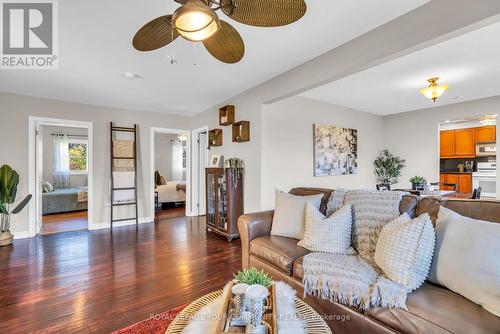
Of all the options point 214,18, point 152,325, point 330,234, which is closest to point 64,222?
point 152,325

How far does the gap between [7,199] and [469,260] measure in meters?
5.55

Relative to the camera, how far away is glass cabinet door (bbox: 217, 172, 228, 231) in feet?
13.4

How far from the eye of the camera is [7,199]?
12.5 ft

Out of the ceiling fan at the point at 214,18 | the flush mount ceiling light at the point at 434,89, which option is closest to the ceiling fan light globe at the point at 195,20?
A: the ceiling fan at the point at 214,18

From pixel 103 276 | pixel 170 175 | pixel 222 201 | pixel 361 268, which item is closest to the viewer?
pixel 361 268

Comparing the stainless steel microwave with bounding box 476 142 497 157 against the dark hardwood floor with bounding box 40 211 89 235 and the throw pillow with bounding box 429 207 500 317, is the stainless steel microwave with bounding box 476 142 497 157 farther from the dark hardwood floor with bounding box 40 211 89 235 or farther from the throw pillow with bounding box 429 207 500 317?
the dark hardwood floor with bounding box 40 211 89 235

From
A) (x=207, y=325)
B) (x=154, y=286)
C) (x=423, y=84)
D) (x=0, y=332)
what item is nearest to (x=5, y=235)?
(x=0, y=332)

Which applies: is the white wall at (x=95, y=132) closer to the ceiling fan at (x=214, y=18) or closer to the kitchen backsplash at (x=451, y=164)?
the ceiling fan at (x=214, y=18)

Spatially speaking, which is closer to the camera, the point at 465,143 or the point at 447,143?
the point at 465,143

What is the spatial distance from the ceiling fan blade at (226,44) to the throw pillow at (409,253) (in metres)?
1.71

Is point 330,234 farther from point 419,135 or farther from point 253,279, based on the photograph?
point 419,135

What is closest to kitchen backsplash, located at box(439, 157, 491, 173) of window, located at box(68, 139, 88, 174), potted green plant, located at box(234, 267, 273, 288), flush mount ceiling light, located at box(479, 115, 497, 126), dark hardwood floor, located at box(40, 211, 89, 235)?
flush mount ceiling light, located at box(479, 115, 497, 126)

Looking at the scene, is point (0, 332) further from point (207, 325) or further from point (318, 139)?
point (318, 139)

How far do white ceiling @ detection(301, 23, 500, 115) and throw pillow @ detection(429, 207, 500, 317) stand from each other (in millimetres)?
1950
